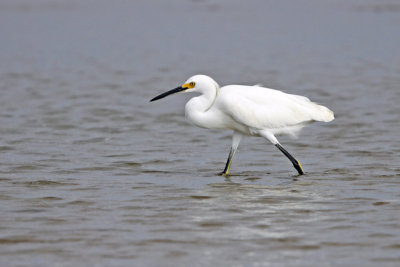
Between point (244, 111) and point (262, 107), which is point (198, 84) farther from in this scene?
point (262, 107)

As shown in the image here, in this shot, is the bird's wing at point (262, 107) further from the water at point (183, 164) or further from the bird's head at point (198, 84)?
the water at point (183, 164)

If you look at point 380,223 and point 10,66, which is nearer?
point 380,223

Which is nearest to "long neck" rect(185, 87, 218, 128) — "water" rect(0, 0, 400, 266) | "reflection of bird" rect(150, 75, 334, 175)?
"reflection of bird" rect(150, 75, 334, 175)

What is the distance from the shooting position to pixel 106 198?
25.6 ft

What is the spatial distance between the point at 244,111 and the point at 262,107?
29 centimetres

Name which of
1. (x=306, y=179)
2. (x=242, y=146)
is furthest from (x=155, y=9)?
(x=306, y=179)

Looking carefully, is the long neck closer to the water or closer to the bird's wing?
the bird's wing

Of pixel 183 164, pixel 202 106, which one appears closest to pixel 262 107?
pixel 202 106

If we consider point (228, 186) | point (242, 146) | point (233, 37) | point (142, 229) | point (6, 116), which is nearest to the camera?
point (142, 229)

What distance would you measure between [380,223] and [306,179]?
218cm

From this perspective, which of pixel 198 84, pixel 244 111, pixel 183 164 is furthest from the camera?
pixel 183 164

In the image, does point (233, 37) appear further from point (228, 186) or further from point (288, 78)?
point (228, 186)

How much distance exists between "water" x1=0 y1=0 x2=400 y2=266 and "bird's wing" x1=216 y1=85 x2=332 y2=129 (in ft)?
2.00

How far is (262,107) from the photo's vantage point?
906cm
